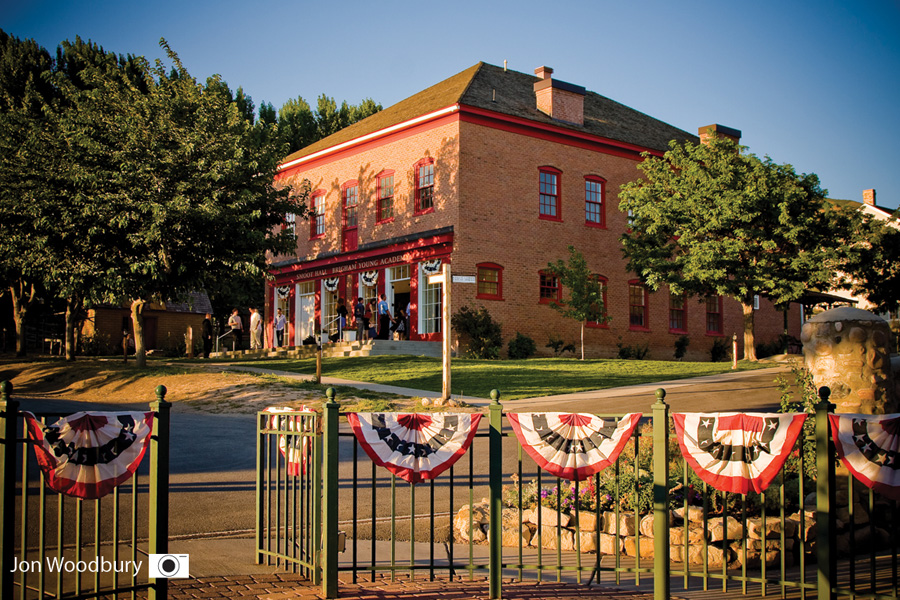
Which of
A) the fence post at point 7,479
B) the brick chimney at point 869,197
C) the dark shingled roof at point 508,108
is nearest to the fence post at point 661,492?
the fence post at point 7,479

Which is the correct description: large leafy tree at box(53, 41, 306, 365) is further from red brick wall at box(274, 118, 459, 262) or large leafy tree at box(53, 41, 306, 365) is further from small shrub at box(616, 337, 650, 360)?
small shrub at box(616, 337, 650, 360)

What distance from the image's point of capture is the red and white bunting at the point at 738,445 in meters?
6.16

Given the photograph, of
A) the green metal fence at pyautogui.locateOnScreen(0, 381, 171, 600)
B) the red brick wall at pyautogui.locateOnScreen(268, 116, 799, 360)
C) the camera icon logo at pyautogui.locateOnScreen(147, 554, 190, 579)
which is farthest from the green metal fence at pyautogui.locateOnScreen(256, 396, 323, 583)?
the red brick wall at pyautogui.locateOnScreen(268, 116, 799, 360)

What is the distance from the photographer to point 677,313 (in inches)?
1396

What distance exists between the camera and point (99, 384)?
74.1 ft

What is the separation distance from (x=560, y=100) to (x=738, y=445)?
27.8 meters

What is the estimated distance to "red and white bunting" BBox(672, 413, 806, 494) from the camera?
6156mm

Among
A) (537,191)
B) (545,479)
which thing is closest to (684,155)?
(537,191)

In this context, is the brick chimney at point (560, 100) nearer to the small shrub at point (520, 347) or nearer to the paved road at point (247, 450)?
the small shrub at point (520, 347)

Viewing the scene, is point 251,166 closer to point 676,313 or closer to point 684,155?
point 684,155

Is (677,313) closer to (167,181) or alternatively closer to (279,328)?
(279,328)

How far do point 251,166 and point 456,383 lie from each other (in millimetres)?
9045

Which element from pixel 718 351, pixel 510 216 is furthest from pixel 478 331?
pixel 718 351

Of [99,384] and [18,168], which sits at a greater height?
[18,168]
